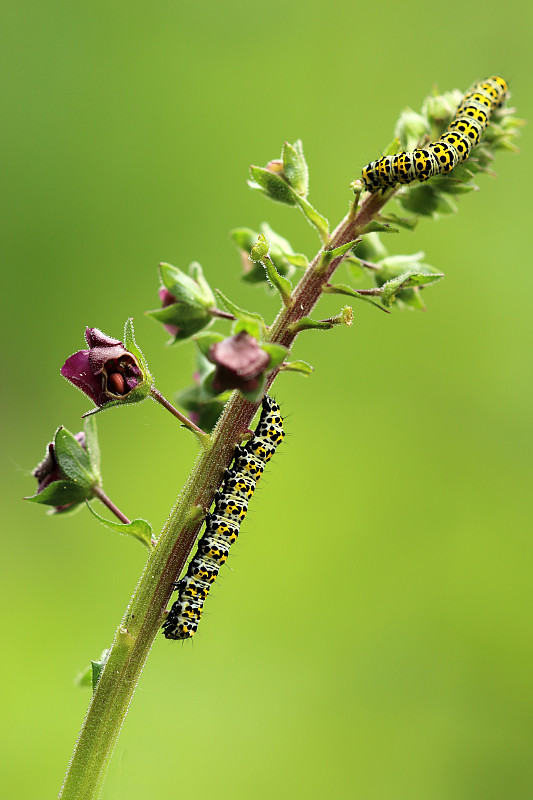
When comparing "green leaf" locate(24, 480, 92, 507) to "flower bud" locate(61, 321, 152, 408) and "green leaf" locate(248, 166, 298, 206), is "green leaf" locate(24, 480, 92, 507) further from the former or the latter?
"green leaf" locate(248, 166, 298, 206)

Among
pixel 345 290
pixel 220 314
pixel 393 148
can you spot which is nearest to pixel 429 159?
pixel 393 148

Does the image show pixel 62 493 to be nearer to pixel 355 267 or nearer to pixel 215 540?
pixel 215 540

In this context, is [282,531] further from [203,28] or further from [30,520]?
[203,28]

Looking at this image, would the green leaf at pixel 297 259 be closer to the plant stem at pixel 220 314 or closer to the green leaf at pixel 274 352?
the plant stem at pixel 220 314

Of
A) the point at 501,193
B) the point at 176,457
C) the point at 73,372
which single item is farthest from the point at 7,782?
the point at 501,193

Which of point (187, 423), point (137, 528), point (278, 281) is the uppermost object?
point (278, 281)

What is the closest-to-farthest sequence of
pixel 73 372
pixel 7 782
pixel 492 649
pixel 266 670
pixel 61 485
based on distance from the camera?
pixel 73 372
pixel 61 485
pixel 7 782
pixel 266 670
pixel 492 649
